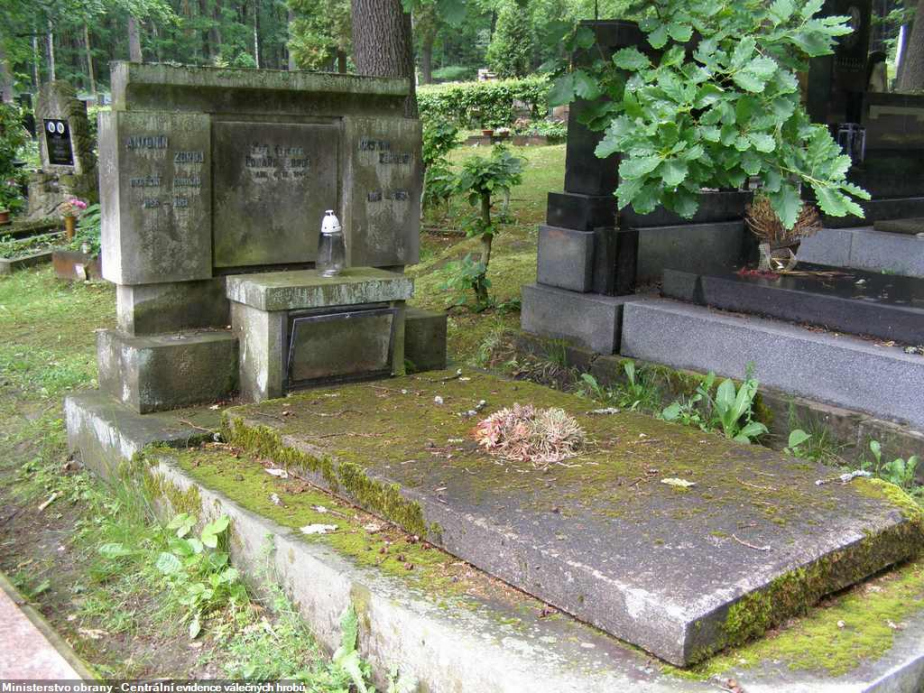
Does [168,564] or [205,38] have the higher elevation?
[205,38]

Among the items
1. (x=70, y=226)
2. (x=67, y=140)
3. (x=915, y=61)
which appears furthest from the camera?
(x=915, y=61)

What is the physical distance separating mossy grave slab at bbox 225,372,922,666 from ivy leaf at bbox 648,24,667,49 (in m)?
1.87

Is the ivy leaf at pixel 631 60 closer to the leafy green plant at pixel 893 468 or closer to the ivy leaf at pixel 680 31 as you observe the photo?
the ivy leaf at pixel 680 31

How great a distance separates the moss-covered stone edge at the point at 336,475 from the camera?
308 cm

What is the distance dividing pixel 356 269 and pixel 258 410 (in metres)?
1.07

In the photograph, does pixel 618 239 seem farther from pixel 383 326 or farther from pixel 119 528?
pixel 119 528

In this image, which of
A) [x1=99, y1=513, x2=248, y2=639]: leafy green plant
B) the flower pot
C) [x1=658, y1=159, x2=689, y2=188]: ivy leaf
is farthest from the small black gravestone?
[x1=658, y1=159, x2=689, y2=188]: ivy leaf

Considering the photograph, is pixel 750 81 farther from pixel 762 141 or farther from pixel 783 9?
pixel 783 9

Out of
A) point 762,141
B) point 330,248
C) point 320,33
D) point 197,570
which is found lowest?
point 197,570

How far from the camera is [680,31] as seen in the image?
4.49 metres

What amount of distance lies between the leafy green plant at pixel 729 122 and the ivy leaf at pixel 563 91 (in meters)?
0.43

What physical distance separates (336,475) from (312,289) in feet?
3.75

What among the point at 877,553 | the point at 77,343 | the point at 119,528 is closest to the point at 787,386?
the point at 877,553

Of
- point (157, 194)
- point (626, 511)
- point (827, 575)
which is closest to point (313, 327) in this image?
point (157, 194)
